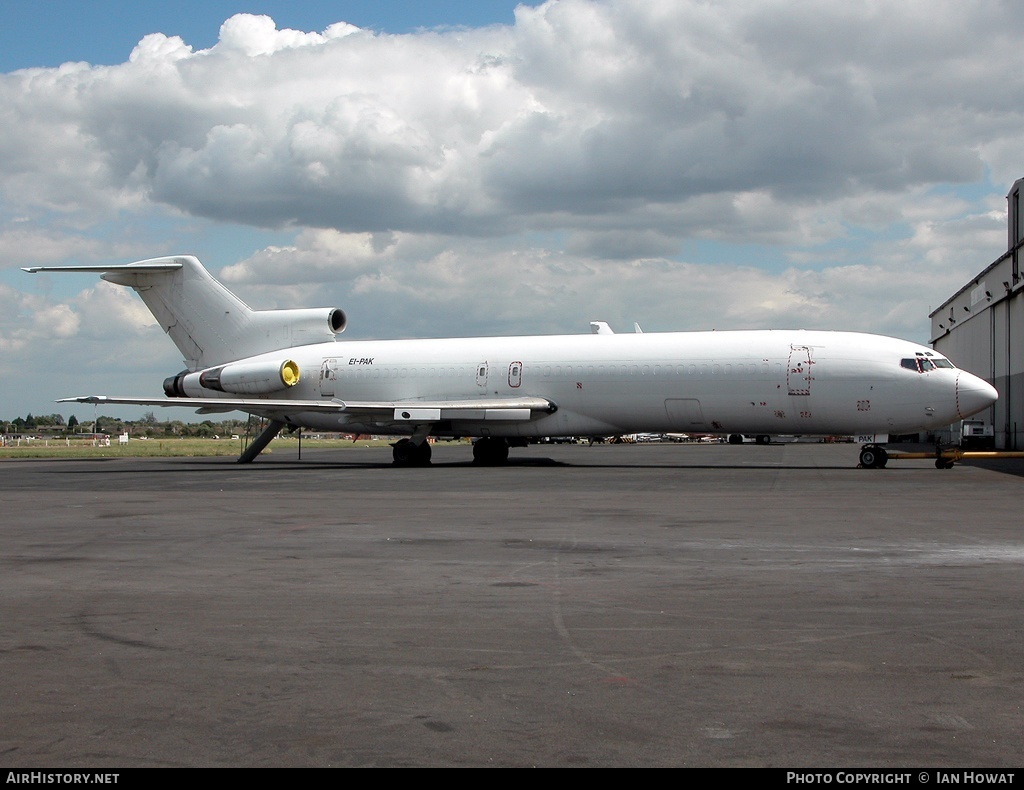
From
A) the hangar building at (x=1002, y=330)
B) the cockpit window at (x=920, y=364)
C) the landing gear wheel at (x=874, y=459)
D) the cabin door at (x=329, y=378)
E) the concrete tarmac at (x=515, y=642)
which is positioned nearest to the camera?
the concrete tarmac at (x=515, y=642)

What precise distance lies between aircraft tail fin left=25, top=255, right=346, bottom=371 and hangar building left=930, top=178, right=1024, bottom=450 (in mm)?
32281

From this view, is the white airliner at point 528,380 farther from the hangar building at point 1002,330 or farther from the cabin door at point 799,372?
the hangar building at point 1002,330

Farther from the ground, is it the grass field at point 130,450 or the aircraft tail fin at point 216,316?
the aircraft tail fin at point 216,316

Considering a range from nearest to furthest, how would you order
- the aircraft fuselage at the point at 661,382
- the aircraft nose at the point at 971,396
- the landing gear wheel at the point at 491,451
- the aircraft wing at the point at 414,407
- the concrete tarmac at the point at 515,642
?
the concrete tarmac at the point at 515,642, the aircraft nose at the point at 971,396, the aircraft fuselage at the point at 661,382, the aircraft wing at the point at 414,407, the landing gear wheel at the point at 491,451

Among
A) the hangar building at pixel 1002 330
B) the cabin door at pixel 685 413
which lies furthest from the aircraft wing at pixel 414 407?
the hangar building at pixel 1002 330

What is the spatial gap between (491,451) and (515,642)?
99.2ft

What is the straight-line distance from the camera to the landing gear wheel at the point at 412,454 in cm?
3606

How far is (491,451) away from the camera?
123ft

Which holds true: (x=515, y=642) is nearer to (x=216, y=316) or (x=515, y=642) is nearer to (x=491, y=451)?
(x=491, y=451)

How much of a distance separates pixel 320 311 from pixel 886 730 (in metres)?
37.5

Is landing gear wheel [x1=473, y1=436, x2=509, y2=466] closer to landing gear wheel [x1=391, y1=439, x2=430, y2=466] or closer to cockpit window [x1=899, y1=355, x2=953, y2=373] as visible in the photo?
landing gear wheel [x1=391, y1=439, x2=430, y2=466]

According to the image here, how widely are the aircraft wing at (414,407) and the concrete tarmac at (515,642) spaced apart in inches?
735

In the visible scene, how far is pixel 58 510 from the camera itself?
60.2ft

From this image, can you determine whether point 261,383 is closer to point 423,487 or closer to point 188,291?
point 188,291
